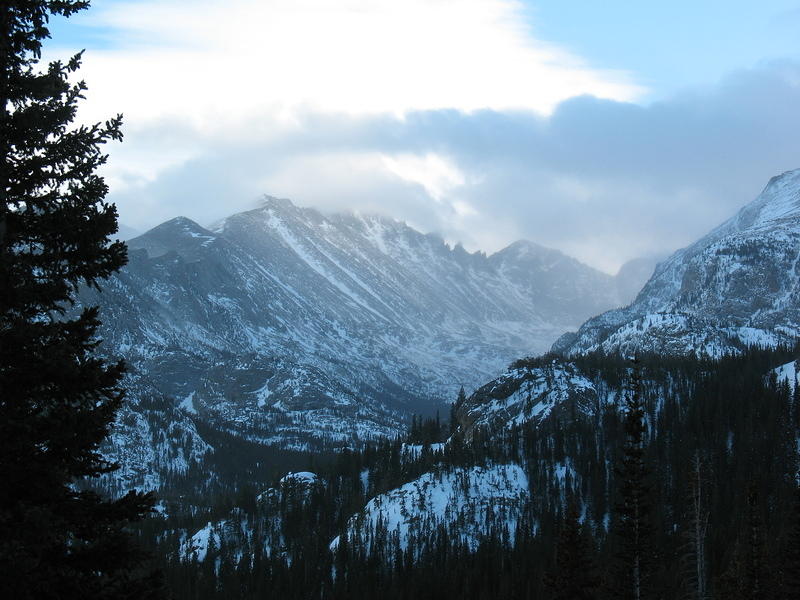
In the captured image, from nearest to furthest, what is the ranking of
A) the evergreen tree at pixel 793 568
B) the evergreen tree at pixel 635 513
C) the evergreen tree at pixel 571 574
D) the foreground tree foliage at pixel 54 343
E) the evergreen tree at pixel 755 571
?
the foreground tree foliage at pixel 54 343 → the evergreen tree at pixel 635 513 → the evergreen tree at pixel 571 574 → the evergreen tree at pixel 793 568 → the evergreen tree at pixel 755 571

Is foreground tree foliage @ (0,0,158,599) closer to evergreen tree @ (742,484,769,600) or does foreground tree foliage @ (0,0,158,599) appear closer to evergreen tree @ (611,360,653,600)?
evergreen tree @ (611,360,653,600)

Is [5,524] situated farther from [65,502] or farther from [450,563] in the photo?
[450,563]

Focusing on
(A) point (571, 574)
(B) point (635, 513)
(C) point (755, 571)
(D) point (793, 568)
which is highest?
(B) point (635, 513)

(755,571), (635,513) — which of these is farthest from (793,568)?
(635,513)

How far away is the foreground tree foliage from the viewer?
1836cm

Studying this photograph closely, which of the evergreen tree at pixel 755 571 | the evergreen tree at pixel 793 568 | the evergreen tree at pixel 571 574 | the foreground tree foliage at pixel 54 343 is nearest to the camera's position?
the foreground tree foliage at pixel 54 343

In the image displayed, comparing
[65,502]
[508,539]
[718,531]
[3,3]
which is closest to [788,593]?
[65,502]

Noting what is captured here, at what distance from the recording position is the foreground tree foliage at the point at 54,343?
18.4 meters

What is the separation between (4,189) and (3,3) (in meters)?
4.30

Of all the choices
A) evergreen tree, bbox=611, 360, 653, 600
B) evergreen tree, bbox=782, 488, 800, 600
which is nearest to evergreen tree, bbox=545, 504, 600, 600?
evergreen tree, bbox=611, 360, 653, 600

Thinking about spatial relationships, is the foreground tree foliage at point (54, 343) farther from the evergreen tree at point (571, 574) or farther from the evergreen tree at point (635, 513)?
the evergreen tree at point (571, 574)

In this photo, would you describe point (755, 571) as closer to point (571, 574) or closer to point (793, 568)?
point (793, 568)

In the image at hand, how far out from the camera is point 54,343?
741 inches

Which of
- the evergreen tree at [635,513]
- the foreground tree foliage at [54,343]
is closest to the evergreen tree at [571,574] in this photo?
the evergreen tree at [635,513]
